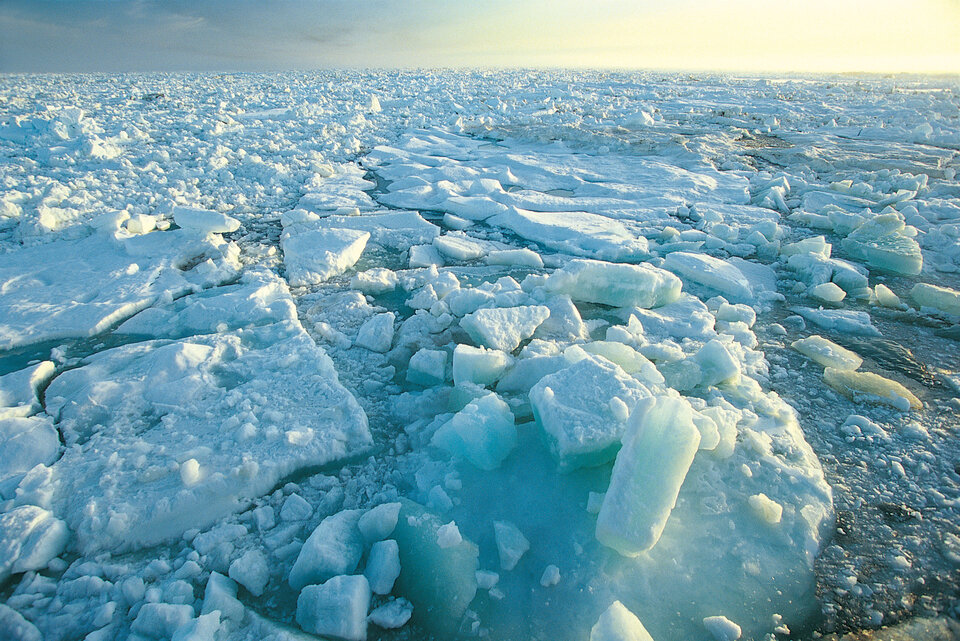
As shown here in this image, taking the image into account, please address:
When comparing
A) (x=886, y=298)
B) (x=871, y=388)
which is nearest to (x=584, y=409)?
(x=871, y=388)

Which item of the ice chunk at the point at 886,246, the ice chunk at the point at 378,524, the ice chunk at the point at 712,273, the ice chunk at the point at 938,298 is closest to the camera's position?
the ice chunk at the point at 378,524

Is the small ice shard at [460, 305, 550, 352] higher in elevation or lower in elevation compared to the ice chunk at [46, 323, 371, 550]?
higher

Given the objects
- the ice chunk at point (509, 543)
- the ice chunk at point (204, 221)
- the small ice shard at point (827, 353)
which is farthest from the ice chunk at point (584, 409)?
the ice chunk at point (204, 221)

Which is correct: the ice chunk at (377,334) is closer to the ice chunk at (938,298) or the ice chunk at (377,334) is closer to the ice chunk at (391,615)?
the ice chunk at (391,615)

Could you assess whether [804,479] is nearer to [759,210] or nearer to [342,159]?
[759,210]

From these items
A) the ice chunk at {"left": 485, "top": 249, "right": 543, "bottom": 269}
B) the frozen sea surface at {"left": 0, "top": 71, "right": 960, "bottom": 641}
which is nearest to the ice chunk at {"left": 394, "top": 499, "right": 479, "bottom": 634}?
the frozen sea surface at {"left": 0, "top": 71, "right": 960, "bottom": 641}

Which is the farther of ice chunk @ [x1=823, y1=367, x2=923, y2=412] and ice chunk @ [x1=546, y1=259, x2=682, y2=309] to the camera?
ice chunk @ [x1=546, y1=259, x2=682, y2=309]

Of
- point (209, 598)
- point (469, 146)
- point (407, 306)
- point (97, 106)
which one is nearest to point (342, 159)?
point (469, 146)

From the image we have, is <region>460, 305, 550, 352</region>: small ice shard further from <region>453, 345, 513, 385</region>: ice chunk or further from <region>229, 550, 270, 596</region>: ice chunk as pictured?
<region>229, 550, 270, 596</region>: ice chunk
